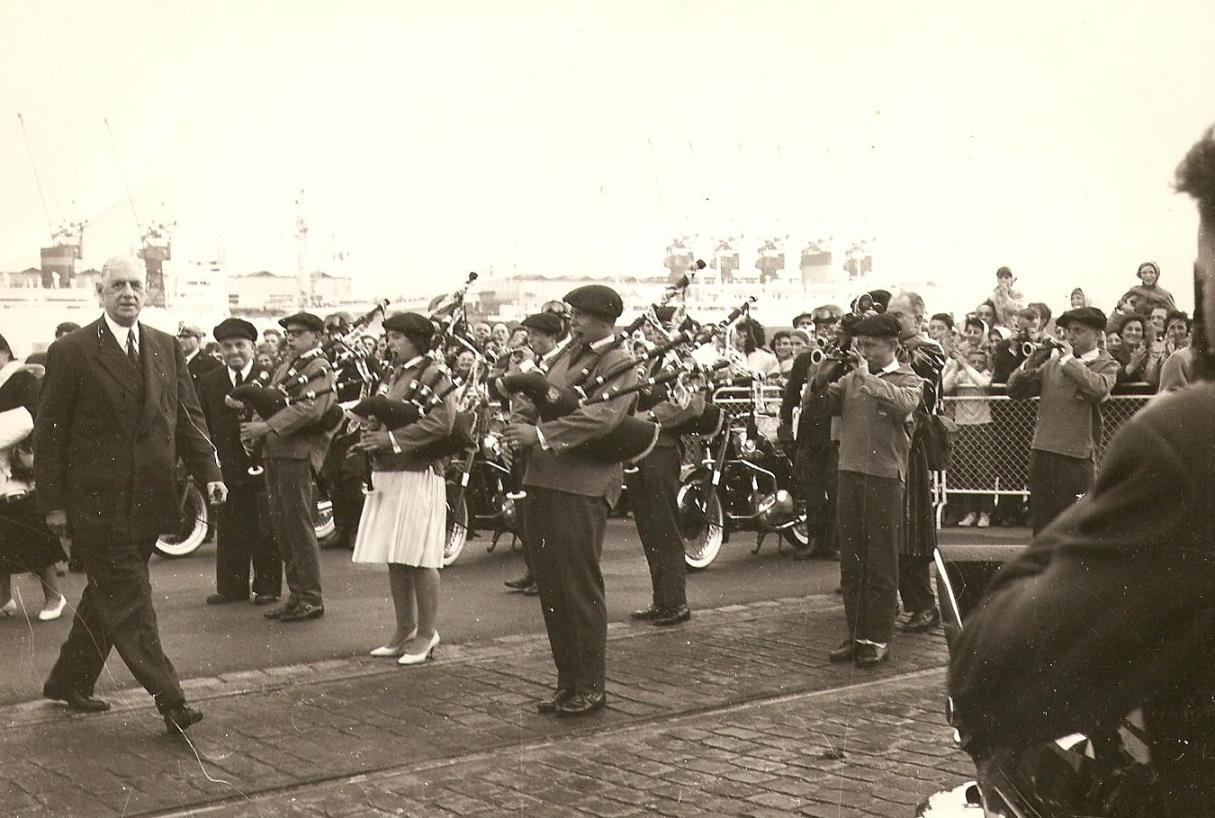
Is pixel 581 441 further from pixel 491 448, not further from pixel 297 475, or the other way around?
pixel 491 448

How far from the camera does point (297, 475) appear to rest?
9703mm

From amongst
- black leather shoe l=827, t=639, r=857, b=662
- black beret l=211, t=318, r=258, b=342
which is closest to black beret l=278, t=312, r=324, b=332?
black beret l=211, t=318, r=258, b=342

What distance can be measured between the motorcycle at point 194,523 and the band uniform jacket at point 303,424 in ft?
9.11

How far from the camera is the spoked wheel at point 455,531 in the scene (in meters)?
12.2

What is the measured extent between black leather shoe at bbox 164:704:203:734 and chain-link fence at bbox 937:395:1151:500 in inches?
357

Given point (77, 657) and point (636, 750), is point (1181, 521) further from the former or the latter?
point (77, 657)

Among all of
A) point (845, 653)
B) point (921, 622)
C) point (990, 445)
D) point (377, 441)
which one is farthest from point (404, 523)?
point (990, 445)

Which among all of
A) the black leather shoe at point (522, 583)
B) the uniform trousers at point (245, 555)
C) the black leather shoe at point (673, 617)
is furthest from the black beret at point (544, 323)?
the uniform trousers at point (245, 555)

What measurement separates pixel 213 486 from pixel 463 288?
400cm

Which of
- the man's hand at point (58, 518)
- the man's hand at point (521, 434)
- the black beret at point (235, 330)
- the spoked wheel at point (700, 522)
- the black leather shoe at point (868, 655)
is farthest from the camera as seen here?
the spoked wheel at point (700, 522)

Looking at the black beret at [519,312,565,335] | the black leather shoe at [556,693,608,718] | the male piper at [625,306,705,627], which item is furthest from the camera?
the black beret at [519,312,565,335]

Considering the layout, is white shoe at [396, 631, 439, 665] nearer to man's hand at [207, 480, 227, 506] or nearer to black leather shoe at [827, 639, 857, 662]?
man's hand at [207, 480, 227, 506]

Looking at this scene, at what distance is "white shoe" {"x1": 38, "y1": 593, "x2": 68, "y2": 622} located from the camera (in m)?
9.66

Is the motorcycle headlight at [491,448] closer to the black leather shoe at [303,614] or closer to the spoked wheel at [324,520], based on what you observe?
the spoked wheel at [324,520]
